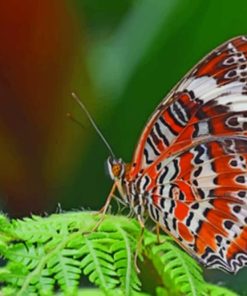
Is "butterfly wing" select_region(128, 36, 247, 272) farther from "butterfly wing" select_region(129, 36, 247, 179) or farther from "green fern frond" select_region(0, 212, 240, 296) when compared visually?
"green fern frond" select_region(0, 212, 240, 296)

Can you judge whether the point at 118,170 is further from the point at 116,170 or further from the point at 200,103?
the point at 200,103

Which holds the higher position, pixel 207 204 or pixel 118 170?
pixel 118 170

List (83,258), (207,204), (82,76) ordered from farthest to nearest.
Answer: (82,76) < (207,204) < (83,258)

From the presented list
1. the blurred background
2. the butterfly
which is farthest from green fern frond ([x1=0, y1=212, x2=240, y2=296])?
the blurred background

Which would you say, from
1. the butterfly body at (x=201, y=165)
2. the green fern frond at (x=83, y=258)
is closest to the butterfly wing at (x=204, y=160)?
the butterfly body at (x=201, y=165)

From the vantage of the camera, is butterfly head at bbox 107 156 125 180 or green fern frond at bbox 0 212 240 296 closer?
green fern frond at bbox 0 212 240 296

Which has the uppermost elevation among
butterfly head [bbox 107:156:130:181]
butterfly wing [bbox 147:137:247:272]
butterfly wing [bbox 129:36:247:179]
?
butterfly wing [bbox 129:36:247:179]

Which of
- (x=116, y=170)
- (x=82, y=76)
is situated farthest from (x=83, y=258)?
(x=82, y=76)
